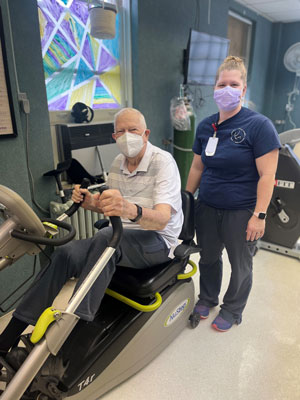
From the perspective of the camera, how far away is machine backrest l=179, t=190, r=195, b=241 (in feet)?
5.77

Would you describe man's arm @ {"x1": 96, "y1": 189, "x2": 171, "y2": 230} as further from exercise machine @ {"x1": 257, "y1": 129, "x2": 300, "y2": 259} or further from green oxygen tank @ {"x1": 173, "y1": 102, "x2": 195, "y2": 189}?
green oxygen tank @ {"x1": 173, "y1": 102, "x2": 195, "y2": 189}

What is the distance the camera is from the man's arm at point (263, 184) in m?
1.58

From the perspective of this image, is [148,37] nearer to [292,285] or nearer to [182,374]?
[292,285]

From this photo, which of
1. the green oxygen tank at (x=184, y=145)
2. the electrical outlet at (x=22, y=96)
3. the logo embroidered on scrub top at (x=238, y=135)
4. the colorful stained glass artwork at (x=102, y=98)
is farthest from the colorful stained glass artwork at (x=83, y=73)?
the logo embroidered on scrub top at (x=238, y=135)

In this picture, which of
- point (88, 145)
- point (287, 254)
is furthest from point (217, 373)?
point (88, 145)

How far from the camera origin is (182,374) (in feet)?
5.43

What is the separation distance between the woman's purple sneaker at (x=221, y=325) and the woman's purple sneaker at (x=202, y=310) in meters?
0.10

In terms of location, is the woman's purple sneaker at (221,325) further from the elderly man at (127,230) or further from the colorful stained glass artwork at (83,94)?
the colorful stained glass artwork at (83,94)

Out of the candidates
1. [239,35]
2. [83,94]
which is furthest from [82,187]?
[239,35]

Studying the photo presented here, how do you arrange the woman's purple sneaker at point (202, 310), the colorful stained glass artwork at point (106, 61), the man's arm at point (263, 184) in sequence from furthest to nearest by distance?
the colorful stained glass artwork at point (106, 61), the woman's purple sneaker at point (202, 310), the man's arm at point (263, 184)

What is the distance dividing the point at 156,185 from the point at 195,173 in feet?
1.85

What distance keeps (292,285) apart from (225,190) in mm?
1284

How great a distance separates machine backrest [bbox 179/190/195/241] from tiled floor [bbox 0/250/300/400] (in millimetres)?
676

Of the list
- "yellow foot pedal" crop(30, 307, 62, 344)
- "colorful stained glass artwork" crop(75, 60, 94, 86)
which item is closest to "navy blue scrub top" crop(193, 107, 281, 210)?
"yellow foot pedal" crop(30, 307, 62, 344)
